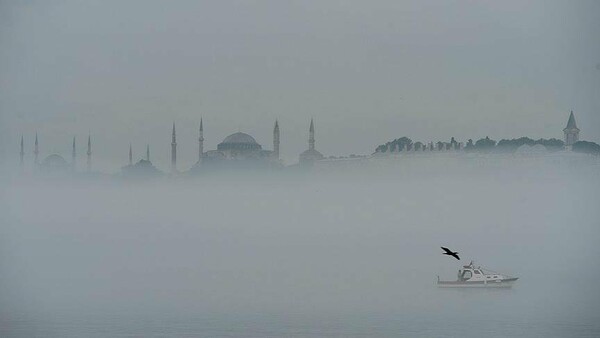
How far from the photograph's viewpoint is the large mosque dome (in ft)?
109

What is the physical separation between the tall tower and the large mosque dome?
7.89 m

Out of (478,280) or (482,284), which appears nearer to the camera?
(482,284)

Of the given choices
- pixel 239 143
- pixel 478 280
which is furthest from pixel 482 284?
pixel 239 143

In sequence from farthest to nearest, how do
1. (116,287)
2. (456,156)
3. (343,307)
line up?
(456,156)
(116,287)
(343,307)

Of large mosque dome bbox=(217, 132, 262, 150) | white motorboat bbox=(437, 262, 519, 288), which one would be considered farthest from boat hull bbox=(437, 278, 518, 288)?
large mosque dome bbox=(217, 132, 262, 150)

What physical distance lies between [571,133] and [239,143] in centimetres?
895

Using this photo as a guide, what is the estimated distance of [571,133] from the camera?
30312mm

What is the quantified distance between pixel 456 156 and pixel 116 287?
10866 mm

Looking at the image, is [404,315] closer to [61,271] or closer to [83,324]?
[83,324]

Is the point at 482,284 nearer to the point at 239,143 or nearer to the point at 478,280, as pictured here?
the point at 478,280

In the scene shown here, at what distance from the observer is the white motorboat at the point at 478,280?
29797 mm

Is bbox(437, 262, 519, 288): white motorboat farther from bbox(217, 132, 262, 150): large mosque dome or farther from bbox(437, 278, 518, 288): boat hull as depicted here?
bbox(217, 132, 262, 150): large mosque dome

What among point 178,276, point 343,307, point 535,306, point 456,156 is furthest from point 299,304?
point 456,156

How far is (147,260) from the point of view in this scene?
123 feet
